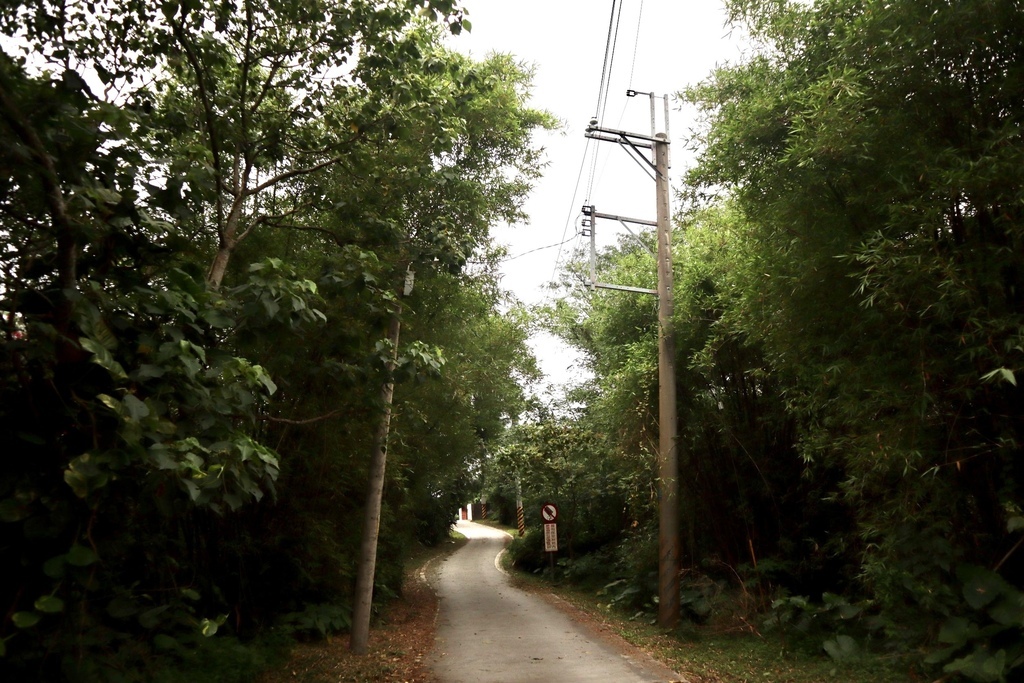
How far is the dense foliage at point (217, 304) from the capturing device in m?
3.56

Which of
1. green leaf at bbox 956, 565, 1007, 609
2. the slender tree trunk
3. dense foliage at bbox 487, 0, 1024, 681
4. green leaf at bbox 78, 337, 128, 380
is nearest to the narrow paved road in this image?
the slender tree trunk

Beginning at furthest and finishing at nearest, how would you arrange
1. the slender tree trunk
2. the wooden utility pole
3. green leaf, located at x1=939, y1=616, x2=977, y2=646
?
the wooden utility pole
the slender tree trunk
green leaf, located at x1=939, y1=616, x2=977, y2=646

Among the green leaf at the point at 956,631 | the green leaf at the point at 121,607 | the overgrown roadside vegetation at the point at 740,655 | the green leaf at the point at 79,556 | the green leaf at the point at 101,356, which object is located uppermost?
the green leaf at the point at 101,356

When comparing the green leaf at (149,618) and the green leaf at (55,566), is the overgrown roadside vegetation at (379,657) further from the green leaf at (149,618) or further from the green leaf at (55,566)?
the green leaf at (55,566)

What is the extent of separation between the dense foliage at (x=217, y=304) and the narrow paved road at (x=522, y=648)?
1.81 meters

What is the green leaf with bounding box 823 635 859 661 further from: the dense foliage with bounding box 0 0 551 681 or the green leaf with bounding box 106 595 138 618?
the green leaf with bounding box 106 595 138 618

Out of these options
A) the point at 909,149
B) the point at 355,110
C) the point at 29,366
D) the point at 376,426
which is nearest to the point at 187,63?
the point at 355,110

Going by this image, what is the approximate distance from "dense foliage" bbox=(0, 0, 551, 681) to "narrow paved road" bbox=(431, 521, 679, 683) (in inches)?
71.2

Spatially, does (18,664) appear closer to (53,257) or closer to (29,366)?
(29,366)

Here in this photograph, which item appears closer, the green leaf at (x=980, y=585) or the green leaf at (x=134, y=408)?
the green leaf at (x=134, y=408)

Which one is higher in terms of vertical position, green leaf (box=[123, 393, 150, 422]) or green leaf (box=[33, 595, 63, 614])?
green leaf (box=[123, 393, 150, 422])

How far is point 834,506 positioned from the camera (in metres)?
9.84

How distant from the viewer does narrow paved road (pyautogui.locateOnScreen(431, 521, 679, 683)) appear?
7848 mm

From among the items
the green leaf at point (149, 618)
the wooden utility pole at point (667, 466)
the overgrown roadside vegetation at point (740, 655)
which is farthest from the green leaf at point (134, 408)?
the wooden utility pole at point (667, 466)
